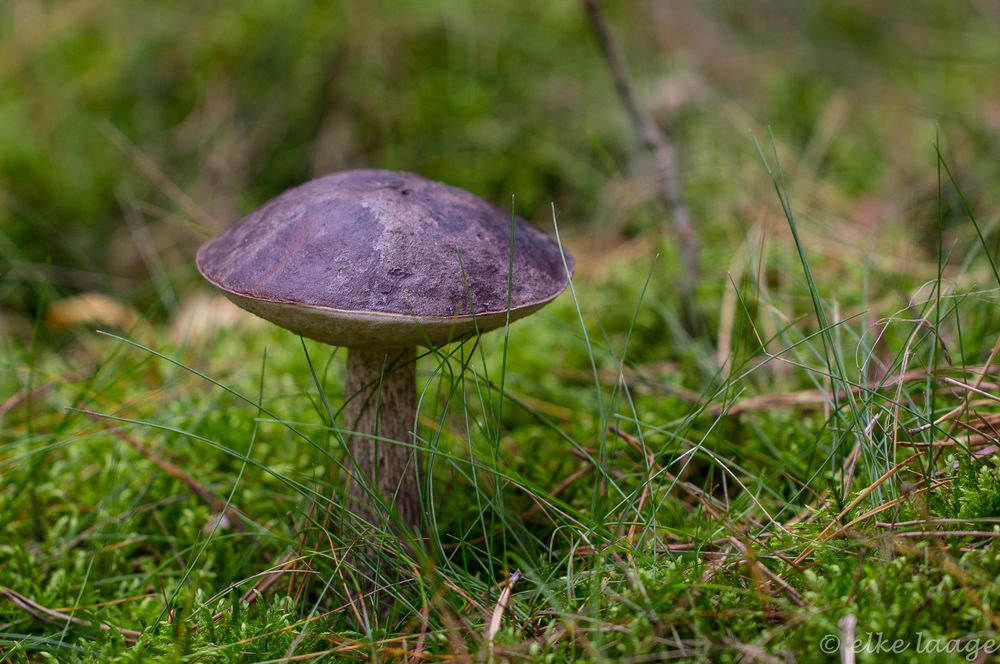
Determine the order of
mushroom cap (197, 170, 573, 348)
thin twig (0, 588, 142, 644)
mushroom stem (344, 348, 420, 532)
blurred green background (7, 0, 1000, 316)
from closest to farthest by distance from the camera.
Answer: mushroom cap (197, 170, 573, 348)
thin twig (0, 588, 142, 644)
mushroom stem (344, 348, 420, 532)
blurred green background (7, 0, 1000, 316)

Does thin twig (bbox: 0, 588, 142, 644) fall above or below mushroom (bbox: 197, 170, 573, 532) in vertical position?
below

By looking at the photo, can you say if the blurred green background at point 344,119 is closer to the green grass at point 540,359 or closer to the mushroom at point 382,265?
the green grass at point 540,359

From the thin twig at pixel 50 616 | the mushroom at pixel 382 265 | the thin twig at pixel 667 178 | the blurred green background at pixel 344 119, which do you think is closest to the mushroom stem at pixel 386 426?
the mushroom at pixel 382 265

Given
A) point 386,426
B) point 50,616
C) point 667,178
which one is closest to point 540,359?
point 667,178

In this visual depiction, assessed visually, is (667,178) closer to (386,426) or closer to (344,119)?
(386,426)

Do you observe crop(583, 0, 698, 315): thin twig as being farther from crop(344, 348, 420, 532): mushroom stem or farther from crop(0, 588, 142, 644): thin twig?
crop(0, 588, 142, 644): thin twig

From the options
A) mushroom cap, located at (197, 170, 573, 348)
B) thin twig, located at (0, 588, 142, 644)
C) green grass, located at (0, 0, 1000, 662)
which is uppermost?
mushroom cap, located at (197, 170, 573, 348)

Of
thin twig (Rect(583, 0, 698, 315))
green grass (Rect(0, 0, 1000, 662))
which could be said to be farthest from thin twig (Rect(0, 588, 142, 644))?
thin twig (Rect(583, 0, 698, 315))
